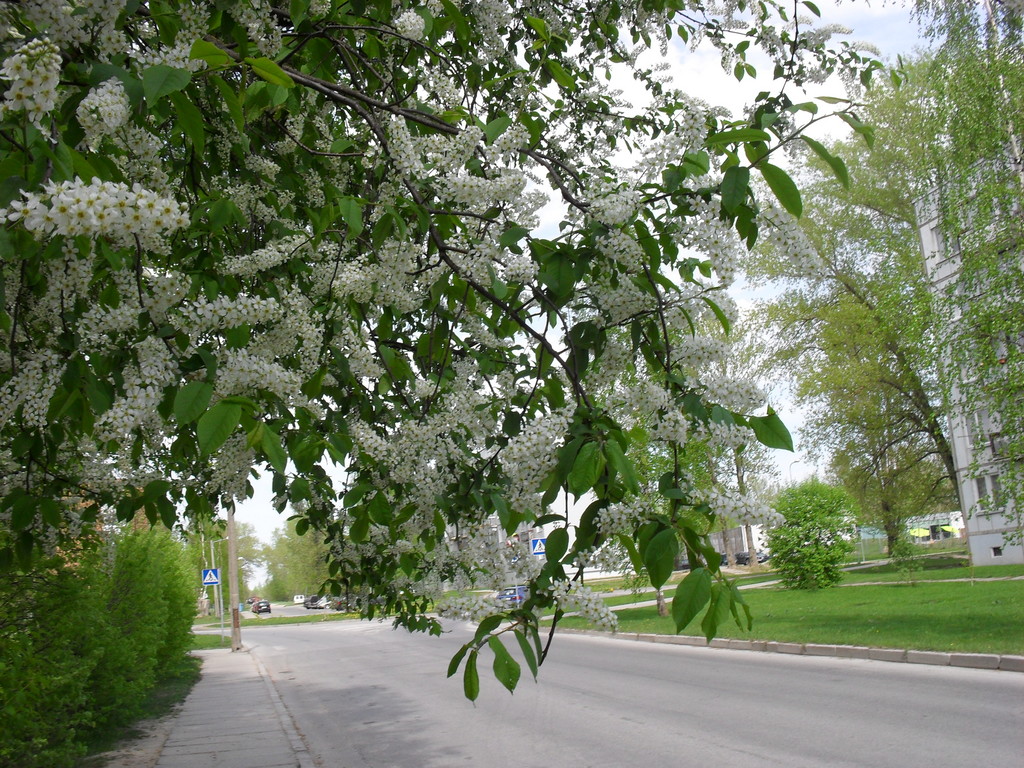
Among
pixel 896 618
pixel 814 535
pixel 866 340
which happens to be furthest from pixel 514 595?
pixel 866 340

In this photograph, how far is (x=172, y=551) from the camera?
1444cm

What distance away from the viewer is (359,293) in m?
3.48

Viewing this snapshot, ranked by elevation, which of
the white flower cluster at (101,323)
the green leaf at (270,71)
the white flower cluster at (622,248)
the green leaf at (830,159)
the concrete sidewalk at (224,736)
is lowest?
the concrete sidewalk at (224,736)

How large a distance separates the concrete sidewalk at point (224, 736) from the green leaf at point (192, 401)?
6.69 metres

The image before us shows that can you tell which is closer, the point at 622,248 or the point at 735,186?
the point at 735,186

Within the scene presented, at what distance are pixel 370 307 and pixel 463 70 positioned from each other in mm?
2077

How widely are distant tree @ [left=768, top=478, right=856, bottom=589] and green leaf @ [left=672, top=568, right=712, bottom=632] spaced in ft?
77.8

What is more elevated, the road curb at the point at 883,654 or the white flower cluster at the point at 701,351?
the white flower cluster at the point at 701,351

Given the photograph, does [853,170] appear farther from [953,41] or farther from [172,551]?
[172,551]

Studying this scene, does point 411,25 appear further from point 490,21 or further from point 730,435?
point 730,435

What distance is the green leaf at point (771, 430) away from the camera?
2332 millimetres

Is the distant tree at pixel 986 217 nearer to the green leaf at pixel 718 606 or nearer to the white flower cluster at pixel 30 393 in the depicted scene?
the green leaf at pixel 718 606

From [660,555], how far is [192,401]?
50.5 inches

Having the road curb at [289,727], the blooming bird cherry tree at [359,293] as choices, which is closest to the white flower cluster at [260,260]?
the blooming bird cherry tree at [359,293]
